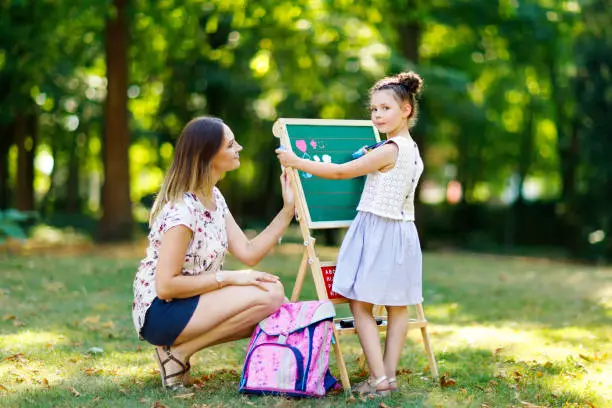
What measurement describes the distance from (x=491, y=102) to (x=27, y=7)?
1331 cm

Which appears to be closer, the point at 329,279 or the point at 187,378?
the point at 187,378

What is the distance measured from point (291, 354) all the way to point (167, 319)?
2.45 ft

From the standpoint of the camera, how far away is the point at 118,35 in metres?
15.1

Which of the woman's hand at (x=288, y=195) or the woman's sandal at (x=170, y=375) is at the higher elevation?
the woman's hand at (x=288, y=195)

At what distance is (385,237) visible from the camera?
183 inches

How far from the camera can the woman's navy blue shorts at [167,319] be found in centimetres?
449

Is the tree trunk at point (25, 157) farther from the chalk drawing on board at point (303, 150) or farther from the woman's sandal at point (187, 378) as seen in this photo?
the woman's sandal at point (187, 378)

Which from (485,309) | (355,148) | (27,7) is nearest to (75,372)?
(355,148)

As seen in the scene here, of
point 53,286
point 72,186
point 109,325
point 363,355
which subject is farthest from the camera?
point 72,186

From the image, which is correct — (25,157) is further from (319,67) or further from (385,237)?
(385,237)

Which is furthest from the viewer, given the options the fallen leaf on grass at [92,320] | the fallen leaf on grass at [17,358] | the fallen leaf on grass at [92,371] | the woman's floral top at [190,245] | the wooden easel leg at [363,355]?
the fallen leaf on grass at [92,320]

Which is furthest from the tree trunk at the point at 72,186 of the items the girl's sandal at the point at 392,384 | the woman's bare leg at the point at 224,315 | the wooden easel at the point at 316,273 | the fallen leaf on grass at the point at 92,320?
the girl's sandal at the point at 392,384

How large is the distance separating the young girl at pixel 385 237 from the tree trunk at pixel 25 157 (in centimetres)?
1708

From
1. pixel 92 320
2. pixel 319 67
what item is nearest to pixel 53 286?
pixel 92 320
